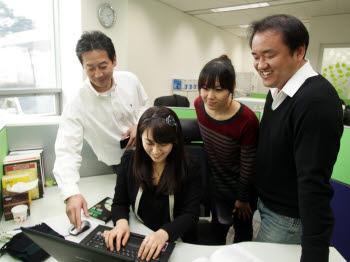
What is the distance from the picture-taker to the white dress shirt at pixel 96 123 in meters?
1.30

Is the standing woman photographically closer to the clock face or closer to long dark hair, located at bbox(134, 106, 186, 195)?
long dark hair, located at bbox(134, 106, 186, 195)

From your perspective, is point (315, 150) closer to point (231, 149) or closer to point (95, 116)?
point (231, 149)

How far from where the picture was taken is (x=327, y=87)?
781 millimetres

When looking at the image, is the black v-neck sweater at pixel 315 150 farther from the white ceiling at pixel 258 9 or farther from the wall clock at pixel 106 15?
the white ceiling at pixel 258 9

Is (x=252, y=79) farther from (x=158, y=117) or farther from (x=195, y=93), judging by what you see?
(x=158, y=117)

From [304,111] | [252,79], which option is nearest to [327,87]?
[304,111]

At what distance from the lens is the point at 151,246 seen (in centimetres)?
91

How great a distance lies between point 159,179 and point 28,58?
3.36 meters

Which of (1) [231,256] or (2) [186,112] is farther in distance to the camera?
(2) [186,112]

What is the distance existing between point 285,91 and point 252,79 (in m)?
Answer: 7.84

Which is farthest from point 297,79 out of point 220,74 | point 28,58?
point 28,58

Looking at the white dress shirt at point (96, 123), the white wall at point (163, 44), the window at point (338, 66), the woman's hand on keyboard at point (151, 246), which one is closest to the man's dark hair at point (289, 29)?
the woman's hand on keyboard at point (151, 246)

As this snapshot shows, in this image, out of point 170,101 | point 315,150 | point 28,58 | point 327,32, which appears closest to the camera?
point 315,150

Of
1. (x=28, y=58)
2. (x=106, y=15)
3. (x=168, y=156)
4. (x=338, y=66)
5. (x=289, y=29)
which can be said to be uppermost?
(x=106, y=15)
